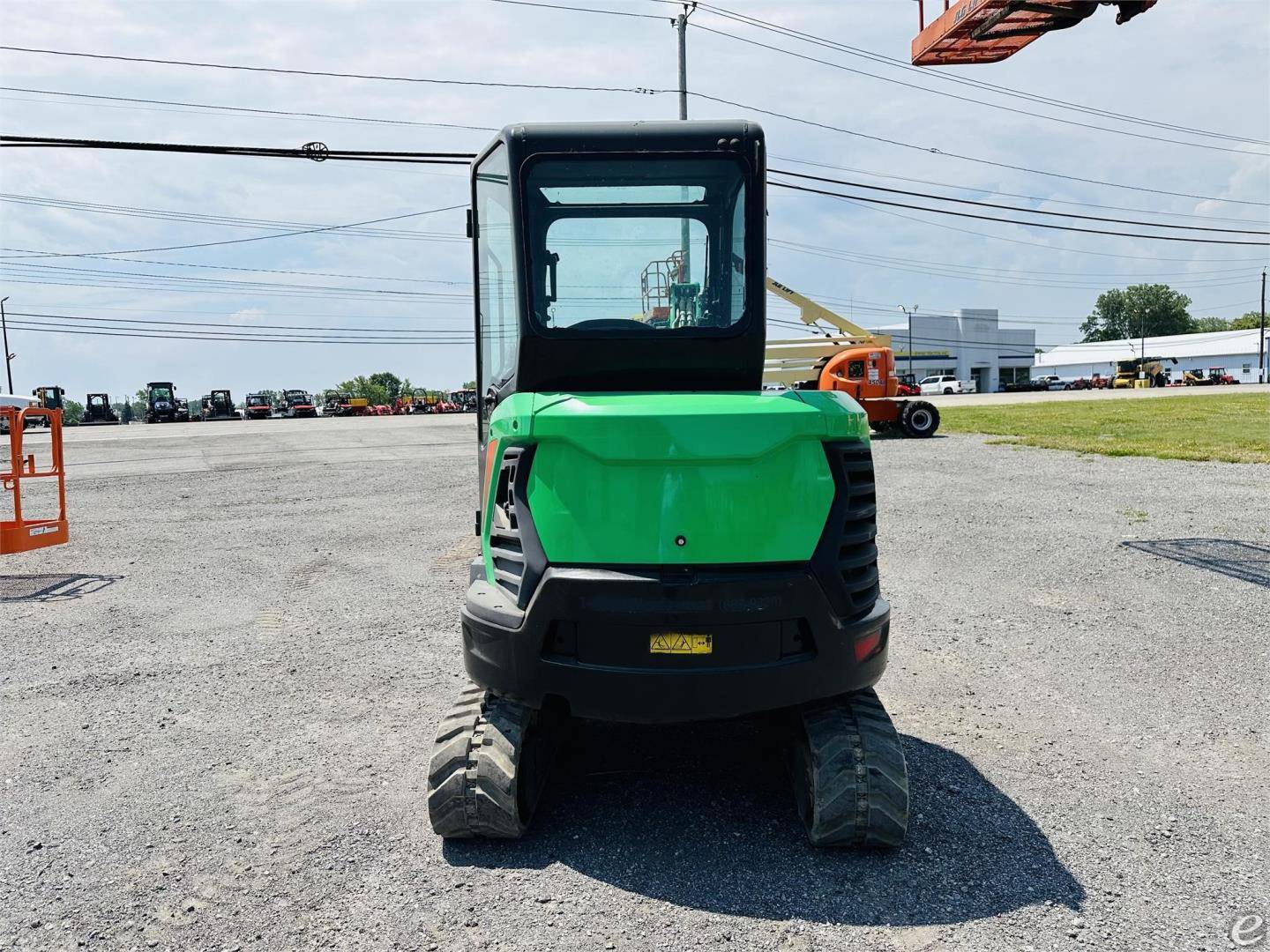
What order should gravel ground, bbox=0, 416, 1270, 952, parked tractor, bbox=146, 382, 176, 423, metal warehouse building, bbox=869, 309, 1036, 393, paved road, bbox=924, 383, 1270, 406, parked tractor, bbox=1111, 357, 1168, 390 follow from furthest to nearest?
metal warehouse building, bbox=869, 309, 1036, 393 < parked tractor, bbox=1111, 357, 1168, 390 < parked tractor, bbox=146, 382, 176, 423 < paved road, bbox=924, 383, 1270, 406 < gravel ground, bbox=0, 416, 1270, 952

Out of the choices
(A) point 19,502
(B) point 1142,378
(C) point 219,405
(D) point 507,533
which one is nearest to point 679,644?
(D) point 507,533

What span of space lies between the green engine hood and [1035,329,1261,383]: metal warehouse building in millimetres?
104583

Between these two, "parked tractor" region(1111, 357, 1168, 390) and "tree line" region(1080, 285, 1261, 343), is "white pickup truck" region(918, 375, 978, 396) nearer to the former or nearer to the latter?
"parked tractor" region(1111, 357, 1168, 390)

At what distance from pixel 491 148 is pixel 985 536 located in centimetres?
724

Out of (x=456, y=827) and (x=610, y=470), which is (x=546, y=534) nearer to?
(x=610, y=470)

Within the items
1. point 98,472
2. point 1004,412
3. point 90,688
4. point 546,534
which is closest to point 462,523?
point 90,688

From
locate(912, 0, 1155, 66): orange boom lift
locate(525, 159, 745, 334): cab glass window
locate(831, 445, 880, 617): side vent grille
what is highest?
locate(912, 0, 1155, 66): orange boom lift

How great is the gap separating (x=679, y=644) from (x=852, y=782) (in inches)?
33.3

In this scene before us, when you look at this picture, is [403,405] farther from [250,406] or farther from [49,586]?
[49,586]

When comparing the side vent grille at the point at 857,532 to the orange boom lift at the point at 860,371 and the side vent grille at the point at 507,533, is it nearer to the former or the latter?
the side vent grille at the point at 507,533

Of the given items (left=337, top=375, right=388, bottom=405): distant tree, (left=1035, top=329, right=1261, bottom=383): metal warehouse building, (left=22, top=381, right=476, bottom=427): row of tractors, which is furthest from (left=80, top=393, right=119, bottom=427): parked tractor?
(left=1035, top=329, right=1261, bottom=383): metal warehouse building

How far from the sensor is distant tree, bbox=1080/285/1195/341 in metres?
142

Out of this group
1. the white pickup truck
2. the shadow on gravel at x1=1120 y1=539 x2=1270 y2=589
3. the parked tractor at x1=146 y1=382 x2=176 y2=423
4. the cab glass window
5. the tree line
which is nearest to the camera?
the cab glass window

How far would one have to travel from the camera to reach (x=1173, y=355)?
112 meters
